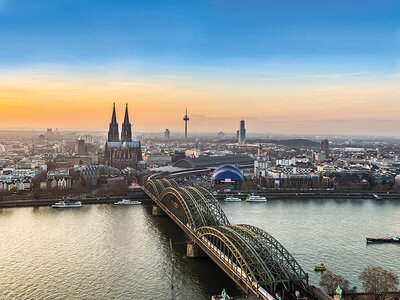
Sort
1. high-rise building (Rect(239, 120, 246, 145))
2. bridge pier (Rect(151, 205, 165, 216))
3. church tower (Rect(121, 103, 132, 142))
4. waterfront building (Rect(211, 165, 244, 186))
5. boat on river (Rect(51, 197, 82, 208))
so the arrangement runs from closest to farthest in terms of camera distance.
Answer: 1. bridge pier (Rect(151, 205, 165, 216))
2. boat on river (Rect(51, 197, 82, 208))
3. waterfront building (Rect(211, 165, 244, 186))
4. church tower (Rect(121, 103, 132, 142))
5. high-rise building (Rect(239, 120, 246, 145))

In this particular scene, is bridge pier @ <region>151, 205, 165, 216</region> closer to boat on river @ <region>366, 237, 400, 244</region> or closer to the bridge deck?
the bridge deck

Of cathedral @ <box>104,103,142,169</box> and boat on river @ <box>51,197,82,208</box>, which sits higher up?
cathedral @ <box>104,103,142,169</box>

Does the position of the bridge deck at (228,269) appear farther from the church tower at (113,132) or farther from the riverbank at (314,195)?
the church tower at (113,132)

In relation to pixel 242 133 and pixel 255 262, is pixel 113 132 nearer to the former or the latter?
pixel 255 262

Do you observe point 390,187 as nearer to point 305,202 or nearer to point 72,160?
point 305,202

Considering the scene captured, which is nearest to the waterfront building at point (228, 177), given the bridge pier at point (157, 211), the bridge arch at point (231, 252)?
the bridge pier at point (157, 211)

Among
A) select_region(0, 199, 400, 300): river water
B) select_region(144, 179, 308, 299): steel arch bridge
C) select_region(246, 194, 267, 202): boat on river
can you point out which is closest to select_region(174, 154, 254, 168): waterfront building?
select_region(246, 194, 267, 202): boat on river

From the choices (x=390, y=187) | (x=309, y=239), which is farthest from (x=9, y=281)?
(x=390, y=187)

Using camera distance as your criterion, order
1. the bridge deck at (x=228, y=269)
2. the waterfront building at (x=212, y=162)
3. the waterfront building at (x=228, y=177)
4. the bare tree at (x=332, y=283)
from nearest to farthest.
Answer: the bridge deck at (x=228, y=269)
the bare tree at (x=332, y=283)
the waterfront building at (x=228, y=177)
the waterfront building at (x=212, y=162)
